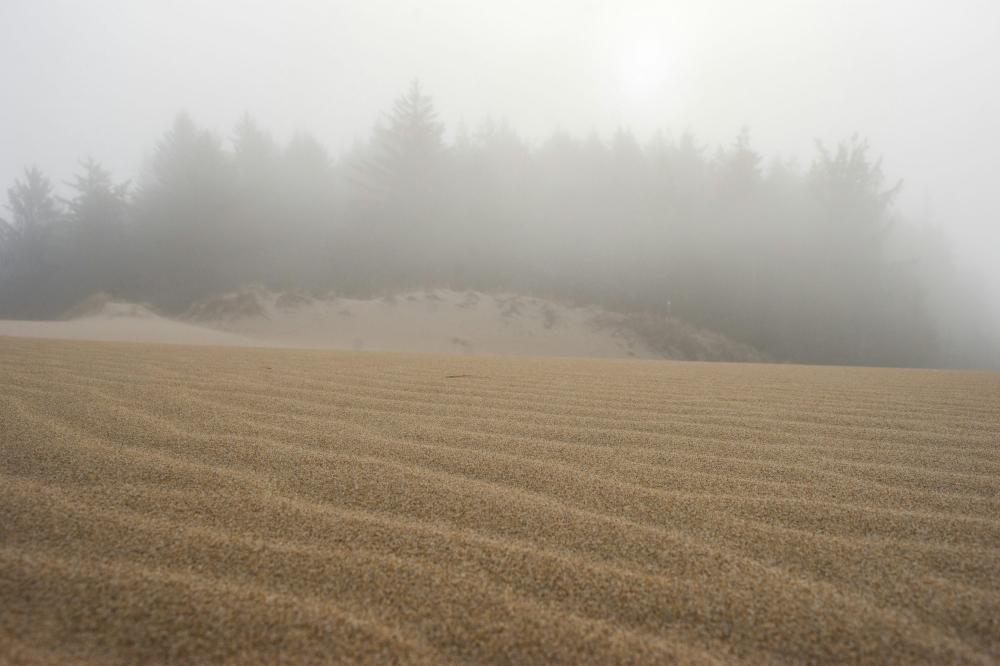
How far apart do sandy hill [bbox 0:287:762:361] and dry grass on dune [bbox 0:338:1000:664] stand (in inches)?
393

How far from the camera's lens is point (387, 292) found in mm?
13992

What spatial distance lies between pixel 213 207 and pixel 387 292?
359 inches

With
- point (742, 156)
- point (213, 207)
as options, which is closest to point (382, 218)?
point (213, 207)

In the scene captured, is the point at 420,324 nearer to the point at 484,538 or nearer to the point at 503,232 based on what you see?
the point at 503,232

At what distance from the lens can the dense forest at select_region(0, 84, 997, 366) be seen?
52.9ft

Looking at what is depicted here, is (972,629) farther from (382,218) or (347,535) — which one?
(382,218)

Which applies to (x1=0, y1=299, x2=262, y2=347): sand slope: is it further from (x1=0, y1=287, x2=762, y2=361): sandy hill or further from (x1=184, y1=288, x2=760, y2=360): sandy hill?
(x1=184, y1=288, x2=760, y2=360): sandy hill

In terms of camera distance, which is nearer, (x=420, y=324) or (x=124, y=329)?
(x=124, y=329)

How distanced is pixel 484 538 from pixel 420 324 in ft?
40.2

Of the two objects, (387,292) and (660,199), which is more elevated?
(660,199)

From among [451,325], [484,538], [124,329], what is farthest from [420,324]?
[484,538]

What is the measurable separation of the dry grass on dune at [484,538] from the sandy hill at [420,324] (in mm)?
9988

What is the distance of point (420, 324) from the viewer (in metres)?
13.0

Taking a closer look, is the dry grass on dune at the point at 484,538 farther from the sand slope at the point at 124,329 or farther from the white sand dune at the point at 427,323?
the white sand dune at the point at 427,323
